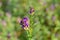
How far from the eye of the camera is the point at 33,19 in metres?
3.07

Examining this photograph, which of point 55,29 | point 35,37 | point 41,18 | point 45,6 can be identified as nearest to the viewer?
point 35,37

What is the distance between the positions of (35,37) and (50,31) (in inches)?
12.1

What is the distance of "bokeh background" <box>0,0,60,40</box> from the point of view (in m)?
3.16

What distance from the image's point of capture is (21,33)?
3.29m

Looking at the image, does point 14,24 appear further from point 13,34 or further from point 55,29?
point 55,29

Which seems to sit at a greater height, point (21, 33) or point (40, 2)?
point (40, 2)

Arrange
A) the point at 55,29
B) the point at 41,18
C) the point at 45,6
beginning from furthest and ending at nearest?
the point at 45,6 < the point at 41,18 < the point at 55,29

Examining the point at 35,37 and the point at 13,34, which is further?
the point at 13,34

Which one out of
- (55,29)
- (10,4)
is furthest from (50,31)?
(10,4)

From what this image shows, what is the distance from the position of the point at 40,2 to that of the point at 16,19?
0.49 m

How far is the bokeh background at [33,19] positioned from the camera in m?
3.16

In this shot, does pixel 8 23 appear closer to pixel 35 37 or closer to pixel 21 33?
pixel 21 33

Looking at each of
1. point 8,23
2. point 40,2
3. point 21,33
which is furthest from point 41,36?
point 40,2

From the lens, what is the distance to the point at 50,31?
10.7ft
